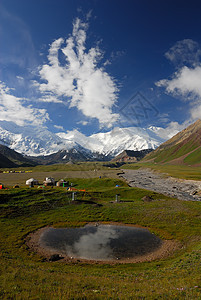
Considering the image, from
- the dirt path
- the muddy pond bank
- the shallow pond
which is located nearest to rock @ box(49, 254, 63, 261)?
the muddy pond bank

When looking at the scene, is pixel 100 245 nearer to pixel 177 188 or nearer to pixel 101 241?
pixel 101 241

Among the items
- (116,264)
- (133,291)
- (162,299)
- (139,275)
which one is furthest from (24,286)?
(116,264)

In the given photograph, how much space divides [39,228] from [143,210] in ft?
98.9

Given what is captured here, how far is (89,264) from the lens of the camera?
2505 centimetres

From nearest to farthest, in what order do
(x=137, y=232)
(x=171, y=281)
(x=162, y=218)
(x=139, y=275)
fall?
(x=171, y=281), (x=139, y=275), (x=137, y=232), (x=162, y=218)

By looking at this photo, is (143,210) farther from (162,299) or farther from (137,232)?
(162,299)

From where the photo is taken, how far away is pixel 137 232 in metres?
38.2

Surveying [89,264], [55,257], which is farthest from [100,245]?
[55,257]

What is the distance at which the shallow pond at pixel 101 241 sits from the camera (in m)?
28.7

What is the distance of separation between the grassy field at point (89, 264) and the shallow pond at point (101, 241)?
3059 mm

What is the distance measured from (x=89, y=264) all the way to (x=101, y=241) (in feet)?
28.4

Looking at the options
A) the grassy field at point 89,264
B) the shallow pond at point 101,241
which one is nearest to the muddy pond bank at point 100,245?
the shallow pond at point 101,241

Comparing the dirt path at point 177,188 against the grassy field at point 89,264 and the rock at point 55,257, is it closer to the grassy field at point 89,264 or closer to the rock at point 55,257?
the grassy field at point 89,264

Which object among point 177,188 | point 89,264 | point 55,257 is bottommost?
point 177,188
